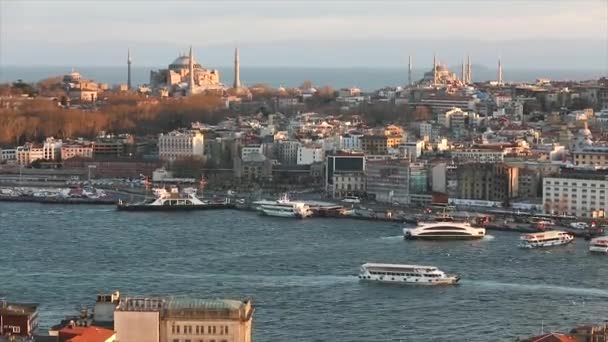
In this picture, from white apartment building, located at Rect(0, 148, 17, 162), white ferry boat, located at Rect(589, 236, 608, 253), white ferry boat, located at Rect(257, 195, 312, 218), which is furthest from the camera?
white apartment building, located at Rect(0, 148, 17, 162)

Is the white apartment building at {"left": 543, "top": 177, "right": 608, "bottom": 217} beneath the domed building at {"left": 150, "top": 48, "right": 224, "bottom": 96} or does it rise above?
beneath

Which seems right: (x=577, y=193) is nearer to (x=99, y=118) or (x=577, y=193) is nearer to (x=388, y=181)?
(x=388, y=181)

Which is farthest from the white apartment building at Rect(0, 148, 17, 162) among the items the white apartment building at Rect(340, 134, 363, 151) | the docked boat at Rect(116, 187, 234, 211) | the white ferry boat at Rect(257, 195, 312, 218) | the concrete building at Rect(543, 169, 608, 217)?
the concrete building at Rect(543, 169, 608, 217)

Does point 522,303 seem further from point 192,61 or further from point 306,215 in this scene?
point 192,61

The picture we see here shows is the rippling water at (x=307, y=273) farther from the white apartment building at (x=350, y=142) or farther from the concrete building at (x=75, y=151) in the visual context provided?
the concrete building at (x=75, y=151)

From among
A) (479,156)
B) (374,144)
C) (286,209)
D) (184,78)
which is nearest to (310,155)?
(374,144)

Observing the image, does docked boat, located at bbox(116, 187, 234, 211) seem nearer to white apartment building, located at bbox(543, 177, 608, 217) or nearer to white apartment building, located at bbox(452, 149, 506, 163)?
white apartment building, located at bbox(452, 149, 506, 163)

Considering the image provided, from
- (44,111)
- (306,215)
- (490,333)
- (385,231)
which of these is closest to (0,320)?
(490,333)
